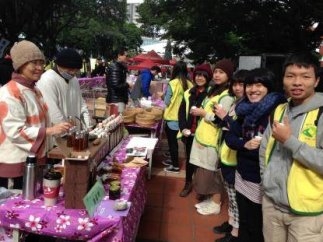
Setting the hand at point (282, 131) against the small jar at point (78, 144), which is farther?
the small jar at point (78, 144)

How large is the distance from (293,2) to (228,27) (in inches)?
167

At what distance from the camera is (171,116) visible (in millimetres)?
6438

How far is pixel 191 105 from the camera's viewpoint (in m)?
5.23

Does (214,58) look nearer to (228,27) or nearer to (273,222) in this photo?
(228,27)

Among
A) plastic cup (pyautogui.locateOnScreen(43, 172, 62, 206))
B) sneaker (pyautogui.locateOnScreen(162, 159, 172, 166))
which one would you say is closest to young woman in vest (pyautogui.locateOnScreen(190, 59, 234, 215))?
plastic cup (pyautogui.locateOnScreen(43, 172, 62, 206))

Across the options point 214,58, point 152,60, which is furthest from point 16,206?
point 214,58

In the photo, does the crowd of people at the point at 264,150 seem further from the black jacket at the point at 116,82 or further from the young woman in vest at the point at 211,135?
the black jacket at the point at 116,82

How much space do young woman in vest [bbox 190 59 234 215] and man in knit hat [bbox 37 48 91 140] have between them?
139 cm

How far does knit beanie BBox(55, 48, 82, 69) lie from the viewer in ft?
12.2

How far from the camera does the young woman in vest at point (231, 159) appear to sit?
12.3 ft

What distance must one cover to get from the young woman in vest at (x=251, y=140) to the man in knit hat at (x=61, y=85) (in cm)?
159

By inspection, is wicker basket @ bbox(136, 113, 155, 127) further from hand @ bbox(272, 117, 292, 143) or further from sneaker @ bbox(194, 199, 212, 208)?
hand @ bbox(272, 117, 292, 143)

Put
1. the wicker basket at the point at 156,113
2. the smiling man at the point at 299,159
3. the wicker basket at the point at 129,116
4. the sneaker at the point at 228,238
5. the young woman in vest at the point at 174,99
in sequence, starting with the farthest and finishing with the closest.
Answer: the wicker basket at the point at 156,113 < the wicker basket at the point at 129,116 < the young woman in vest at the point at 174,99 < the sneaker at the point at 228,238 < the smiling man at the point at 299,159

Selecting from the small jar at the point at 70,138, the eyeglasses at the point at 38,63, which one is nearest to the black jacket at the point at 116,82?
the eyeglasses at the point at 38,63
